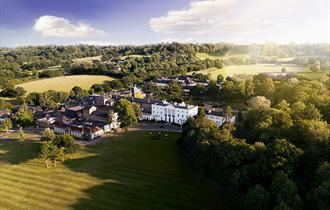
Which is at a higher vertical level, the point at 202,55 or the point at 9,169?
the point at 202,55

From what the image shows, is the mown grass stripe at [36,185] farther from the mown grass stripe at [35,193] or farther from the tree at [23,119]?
the tree at [23,119]

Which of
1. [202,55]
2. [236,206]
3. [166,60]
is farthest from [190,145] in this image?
[202,55]

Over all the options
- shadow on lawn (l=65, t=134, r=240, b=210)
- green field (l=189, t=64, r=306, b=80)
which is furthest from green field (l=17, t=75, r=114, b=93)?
shadow on lawn (l=65, t=134, r=240, b=210)

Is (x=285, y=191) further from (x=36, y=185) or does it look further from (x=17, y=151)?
(x=17, y=151)

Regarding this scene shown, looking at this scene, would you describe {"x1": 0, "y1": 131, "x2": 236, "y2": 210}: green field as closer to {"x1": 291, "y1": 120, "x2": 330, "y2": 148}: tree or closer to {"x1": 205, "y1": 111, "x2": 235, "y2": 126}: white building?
{"x1": 291, "y1": 120, "x2": 330, "y2": 148}: tree

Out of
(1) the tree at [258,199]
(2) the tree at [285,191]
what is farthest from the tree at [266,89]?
(1) the tree at [258,199]

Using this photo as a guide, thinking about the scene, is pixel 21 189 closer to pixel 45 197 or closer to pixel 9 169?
pixel 45 197
